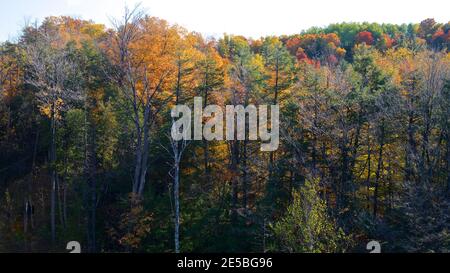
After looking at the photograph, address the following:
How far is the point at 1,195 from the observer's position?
26609 mm

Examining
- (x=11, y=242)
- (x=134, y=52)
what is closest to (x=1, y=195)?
(x=11, y=242)

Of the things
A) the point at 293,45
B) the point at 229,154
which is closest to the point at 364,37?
the point at 293,45

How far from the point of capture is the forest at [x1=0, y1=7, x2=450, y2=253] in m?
18.5

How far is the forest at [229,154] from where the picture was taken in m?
18.5

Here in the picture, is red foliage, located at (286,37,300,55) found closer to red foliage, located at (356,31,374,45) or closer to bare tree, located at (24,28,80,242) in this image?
red foliage, located at (356,31,374,45)

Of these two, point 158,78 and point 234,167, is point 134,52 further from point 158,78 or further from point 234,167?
point 234,167

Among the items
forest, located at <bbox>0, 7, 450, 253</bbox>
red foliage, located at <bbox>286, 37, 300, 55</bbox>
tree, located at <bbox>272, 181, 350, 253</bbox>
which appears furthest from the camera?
red foliage, located at <bbox>286, 37, 300, 55</bbox>

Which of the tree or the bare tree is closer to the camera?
the tree

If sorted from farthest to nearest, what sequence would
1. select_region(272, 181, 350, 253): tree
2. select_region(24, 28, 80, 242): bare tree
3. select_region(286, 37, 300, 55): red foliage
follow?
1. select_region(286, 37, 300, 55): red foliage
2. select_region(24, 28, 80, 242): bare tree
3. select_region(272, 181, 350, 253): tree

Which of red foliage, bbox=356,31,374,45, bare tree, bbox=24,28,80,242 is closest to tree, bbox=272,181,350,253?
bare tree, bbox=24,28,80,242

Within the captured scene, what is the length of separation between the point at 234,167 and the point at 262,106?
3.44 meters

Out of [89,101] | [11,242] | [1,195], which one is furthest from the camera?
[1,195]

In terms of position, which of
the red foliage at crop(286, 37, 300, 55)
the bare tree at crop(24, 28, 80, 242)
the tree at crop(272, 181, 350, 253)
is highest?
the red foliage at crop(286, 37, 300, 55)

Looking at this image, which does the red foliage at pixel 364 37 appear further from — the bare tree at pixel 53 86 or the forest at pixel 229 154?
the bare tree at pixel 53 86
